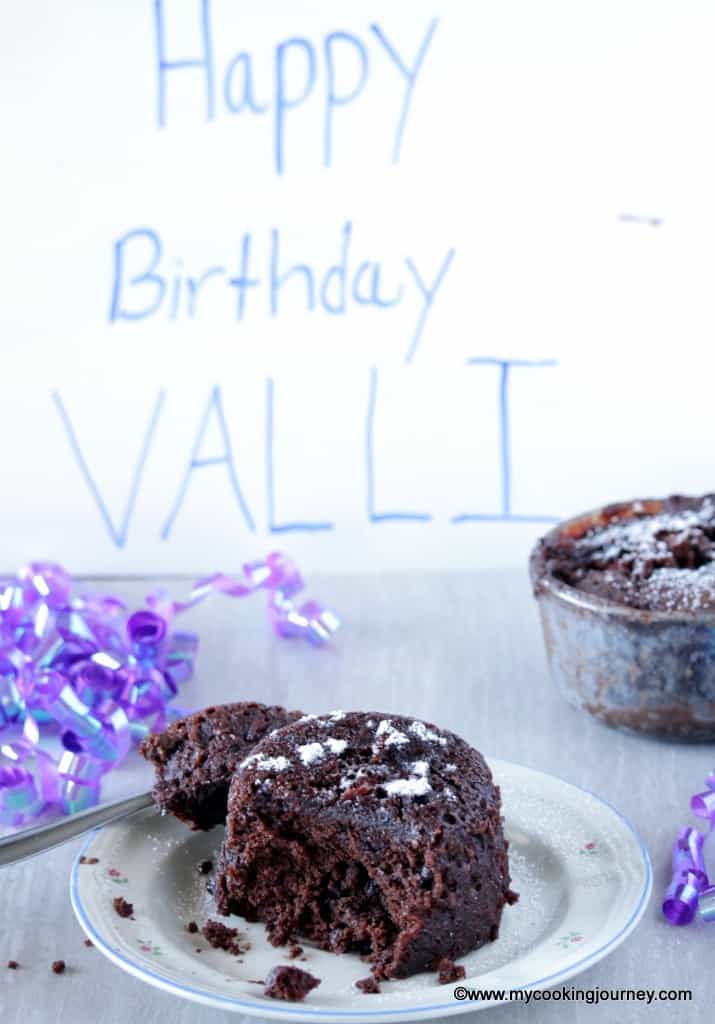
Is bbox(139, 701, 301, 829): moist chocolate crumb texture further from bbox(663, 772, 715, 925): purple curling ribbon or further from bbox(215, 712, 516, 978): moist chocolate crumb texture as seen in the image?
bbox(663, 772, 715, 925): purple curling ribbon

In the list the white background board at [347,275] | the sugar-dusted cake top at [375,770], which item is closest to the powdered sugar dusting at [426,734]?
the sugar-dusted cake top at [375,770]

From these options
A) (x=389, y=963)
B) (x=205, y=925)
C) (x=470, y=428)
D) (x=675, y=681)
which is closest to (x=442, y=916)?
(x=389, y=963)

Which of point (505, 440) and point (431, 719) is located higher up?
point (505, 440)

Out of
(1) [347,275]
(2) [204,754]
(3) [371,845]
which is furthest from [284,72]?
(3) [371,845]

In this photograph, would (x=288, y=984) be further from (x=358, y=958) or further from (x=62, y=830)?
(x=62, y=830)

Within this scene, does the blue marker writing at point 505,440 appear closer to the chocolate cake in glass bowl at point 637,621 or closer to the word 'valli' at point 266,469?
the word 'valli' at point 266,469

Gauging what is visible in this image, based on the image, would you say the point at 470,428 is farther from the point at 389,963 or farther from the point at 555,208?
the point at 389,963

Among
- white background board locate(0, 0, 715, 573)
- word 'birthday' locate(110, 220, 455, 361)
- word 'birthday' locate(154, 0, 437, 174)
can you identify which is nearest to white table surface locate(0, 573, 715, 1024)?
white background board locate(0, 0, 715, 573)
